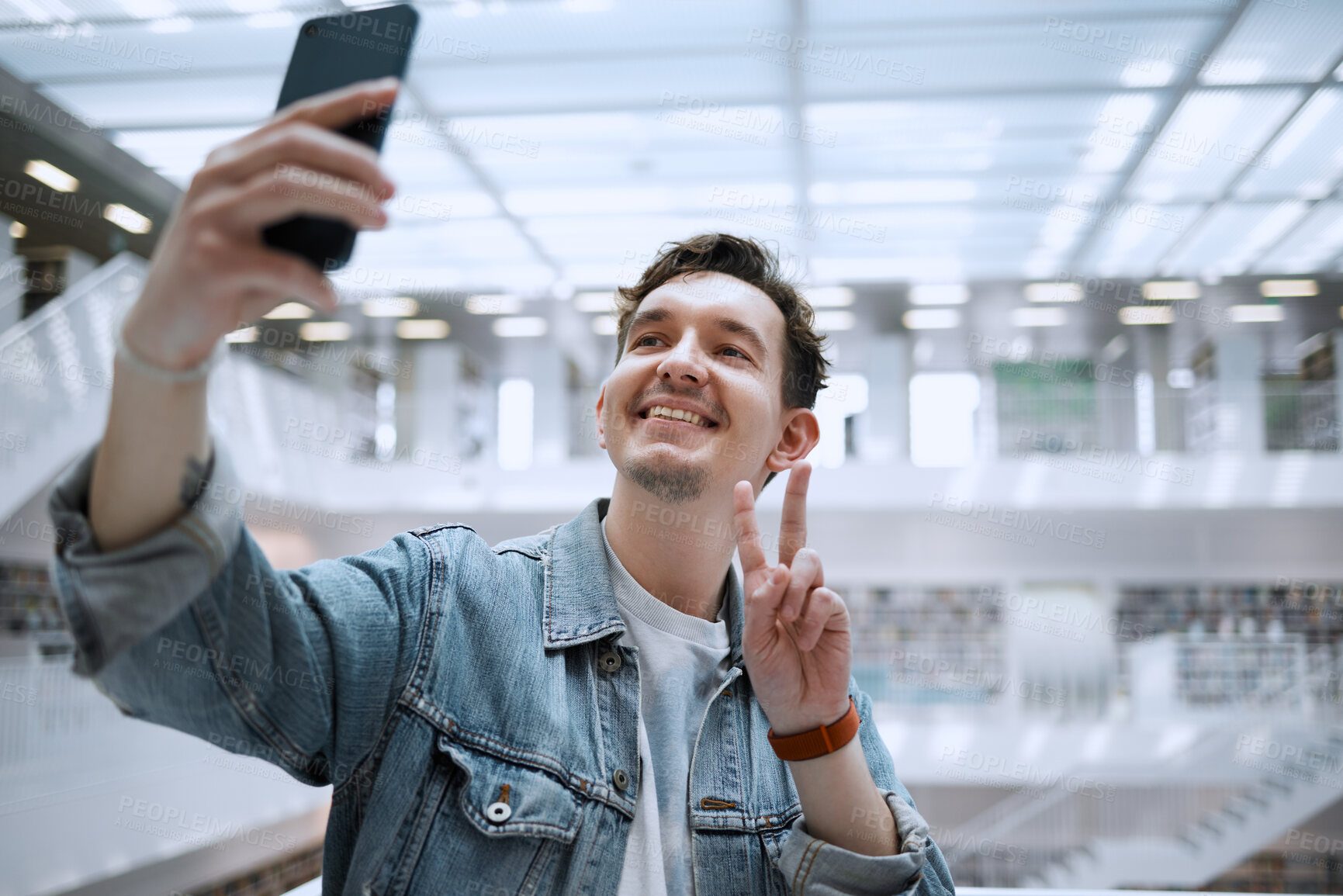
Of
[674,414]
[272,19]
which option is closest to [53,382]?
[272,19]

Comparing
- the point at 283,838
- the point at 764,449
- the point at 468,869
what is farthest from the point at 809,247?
the point at 468,869

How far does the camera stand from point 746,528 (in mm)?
1006

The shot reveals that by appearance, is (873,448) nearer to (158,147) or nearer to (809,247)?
(809,247)

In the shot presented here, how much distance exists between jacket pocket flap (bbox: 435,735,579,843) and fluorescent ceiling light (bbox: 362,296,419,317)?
10.9 meters

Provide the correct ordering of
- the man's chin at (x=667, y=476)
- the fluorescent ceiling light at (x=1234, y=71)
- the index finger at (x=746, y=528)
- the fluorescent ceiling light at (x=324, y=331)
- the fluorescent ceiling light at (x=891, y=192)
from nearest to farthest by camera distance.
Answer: the index finger at (x=746, y=528) < the man's chin at (x=667, y=476) < the fluorescent ceiling light at (x=1234, y=71) < the fluorescent ceiling light at (x=891, y=192) < the fluorescent ceiling light at (x=324, y=331)

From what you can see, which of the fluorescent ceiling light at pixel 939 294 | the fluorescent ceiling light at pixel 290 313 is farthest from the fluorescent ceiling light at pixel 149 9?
the fluorescent ceiling light at pixel 939 294

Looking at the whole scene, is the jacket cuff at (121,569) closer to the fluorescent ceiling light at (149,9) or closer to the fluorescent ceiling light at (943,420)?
the fluorescent ceiling light at (149,9)

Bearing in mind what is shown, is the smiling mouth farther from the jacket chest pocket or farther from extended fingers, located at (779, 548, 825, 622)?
the jacket chest pocket

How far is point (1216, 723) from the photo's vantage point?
9.20 meters

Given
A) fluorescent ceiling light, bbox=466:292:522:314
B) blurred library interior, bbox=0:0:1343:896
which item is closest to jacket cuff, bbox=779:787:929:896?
blurred library interior, bbox=0:0:1343:896

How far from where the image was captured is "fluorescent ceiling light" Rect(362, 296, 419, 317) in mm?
11203

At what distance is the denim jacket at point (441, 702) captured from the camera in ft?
2.01

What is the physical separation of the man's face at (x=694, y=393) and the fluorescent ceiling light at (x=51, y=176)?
28.6 feet

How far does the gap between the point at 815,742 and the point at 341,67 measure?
33.9 inches
